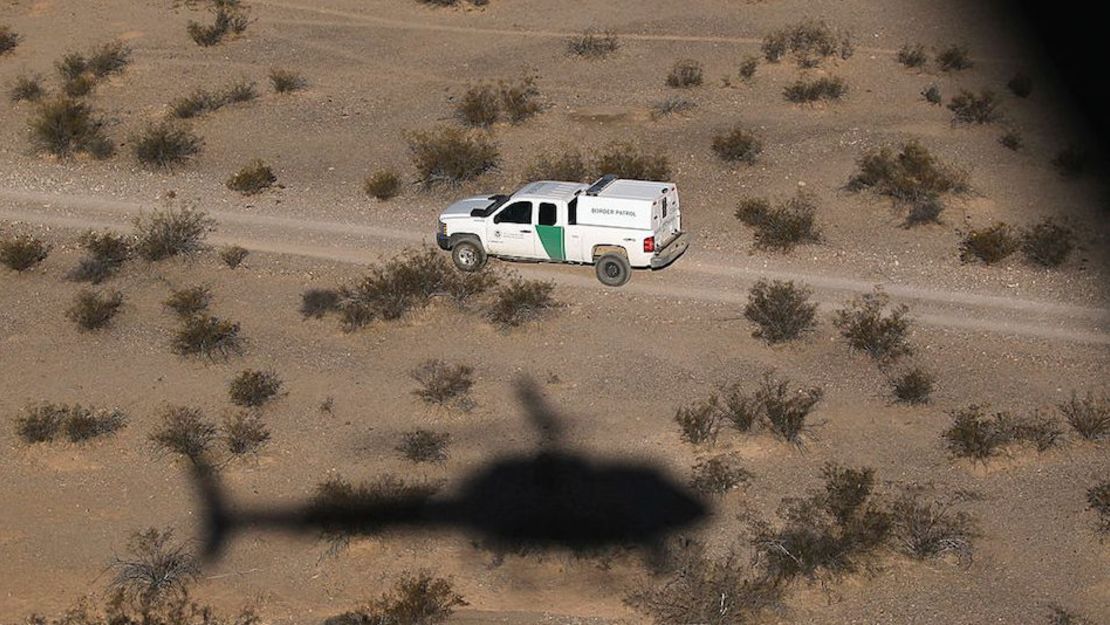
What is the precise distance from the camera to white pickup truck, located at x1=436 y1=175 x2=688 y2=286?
28859 millimetres

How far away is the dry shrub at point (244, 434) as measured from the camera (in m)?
24.9

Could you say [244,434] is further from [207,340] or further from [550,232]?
[550,232]

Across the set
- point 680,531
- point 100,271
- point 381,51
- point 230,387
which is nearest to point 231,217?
point 100,271

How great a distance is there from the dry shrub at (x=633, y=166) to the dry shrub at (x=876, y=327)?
7.56 meters

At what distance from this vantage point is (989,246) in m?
30.3

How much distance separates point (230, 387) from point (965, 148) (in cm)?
2175

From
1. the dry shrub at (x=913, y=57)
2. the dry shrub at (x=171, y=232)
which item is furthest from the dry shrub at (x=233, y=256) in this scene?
the dry shrub at (x=913, y=57)

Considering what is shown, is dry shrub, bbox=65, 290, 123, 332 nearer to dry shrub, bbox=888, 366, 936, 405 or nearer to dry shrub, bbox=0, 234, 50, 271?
dry shrub, bbox=0, 234, 50, 271

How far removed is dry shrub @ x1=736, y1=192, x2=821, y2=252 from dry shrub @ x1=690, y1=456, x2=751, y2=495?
28.3ft

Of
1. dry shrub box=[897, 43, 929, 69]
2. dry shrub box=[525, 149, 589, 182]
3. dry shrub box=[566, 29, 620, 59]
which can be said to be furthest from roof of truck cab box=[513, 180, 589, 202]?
dry shrub box=[897, 43, 929, 69]

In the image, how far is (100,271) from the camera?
31078mm

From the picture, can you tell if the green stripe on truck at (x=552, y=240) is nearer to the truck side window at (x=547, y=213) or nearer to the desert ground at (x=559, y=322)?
the truck side window at (x=547, y=213)

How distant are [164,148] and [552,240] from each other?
44.6 feet

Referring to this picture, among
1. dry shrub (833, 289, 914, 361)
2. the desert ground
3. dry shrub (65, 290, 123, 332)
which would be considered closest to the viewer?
the desert ground
